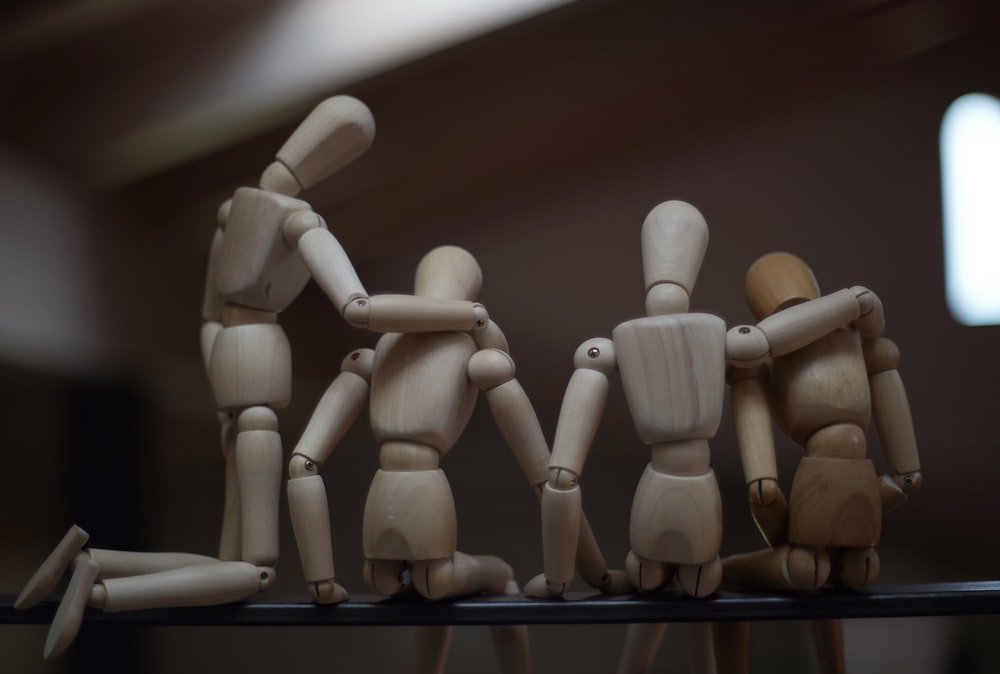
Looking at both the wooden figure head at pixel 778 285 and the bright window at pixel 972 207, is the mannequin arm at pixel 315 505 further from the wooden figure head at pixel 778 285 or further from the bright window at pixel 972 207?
the bright window at pixel 972 207

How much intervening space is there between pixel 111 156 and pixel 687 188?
3.18ft

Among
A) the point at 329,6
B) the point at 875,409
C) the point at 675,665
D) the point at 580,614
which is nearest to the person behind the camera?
the point at 580,614

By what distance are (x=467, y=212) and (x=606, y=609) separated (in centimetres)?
93

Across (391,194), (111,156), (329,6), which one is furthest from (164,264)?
(329,6)

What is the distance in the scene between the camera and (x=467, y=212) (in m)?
1.73

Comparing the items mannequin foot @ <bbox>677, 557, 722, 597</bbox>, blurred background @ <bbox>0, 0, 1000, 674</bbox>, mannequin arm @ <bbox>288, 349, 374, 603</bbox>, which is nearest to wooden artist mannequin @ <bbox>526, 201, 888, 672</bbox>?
mannequin foot @ <bbox>677, 557, 722, 597</bbox>

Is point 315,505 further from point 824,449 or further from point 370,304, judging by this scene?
Result: point 824,449

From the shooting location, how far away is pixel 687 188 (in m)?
1.70

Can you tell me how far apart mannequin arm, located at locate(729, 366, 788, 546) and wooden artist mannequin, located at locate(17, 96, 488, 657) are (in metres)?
0.27

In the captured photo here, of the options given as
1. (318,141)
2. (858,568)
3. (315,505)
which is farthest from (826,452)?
(318,141)

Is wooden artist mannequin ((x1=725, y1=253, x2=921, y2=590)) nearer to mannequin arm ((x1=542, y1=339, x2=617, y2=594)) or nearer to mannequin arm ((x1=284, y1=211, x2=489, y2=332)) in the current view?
mannequin arm ((x1=542, y1=339, x2=617, y2=594))

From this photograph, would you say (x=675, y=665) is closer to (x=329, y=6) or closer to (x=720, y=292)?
(x=720, y=292)

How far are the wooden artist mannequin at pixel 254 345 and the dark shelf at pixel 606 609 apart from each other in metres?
0.04

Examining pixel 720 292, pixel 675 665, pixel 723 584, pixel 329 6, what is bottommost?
pixel 675 665
